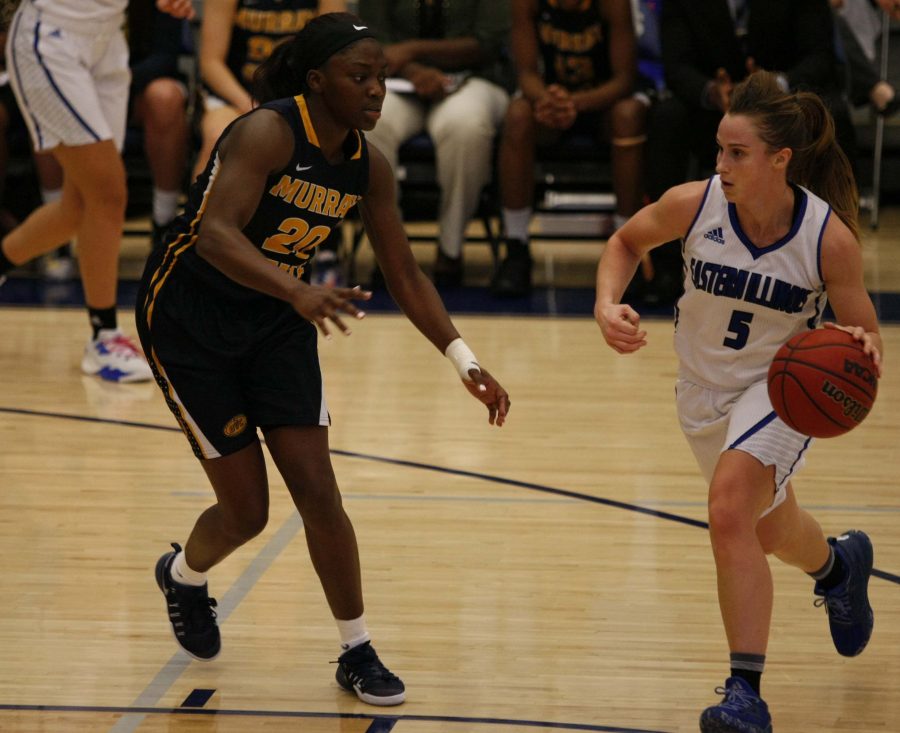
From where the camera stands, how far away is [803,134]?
3.52 m

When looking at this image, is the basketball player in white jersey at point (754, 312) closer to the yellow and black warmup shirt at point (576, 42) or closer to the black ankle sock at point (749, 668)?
the black ankle sock at point (749, 668)

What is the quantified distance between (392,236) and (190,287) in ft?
1.67

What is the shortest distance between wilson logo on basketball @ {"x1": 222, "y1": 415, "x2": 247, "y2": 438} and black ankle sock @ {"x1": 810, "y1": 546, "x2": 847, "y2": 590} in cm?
152

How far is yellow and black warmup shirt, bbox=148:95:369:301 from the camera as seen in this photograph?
3383mm

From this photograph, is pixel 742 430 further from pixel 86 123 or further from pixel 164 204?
pixel 164 204

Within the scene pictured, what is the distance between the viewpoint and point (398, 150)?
8.59 meters

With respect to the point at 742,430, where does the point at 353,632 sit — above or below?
below

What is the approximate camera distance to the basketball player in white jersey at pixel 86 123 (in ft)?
20.4

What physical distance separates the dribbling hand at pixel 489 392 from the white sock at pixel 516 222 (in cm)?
497

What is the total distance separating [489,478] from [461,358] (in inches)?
73.5

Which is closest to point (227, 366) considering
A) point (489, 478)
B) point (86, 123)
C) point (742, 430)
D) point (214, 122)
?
point (742, 430)

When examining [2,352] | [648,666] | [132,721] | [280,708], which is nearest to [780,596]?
[648,666]

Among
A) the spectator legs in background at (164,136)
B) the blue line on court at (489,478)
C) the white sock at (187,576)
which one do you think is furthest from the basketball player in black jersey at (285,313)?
the spectator legs in background at (164,136)

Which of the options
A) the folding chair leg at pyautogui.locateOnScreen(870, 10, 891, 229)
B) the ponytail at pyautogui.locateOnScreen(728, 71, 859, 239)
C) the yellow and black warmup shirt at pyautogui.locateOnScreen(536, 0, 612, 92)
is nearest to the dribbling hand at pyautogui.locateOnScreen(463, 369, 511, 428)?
the ponytail at pyautogui.locateOnScreen(728, 71, 859, 239)
